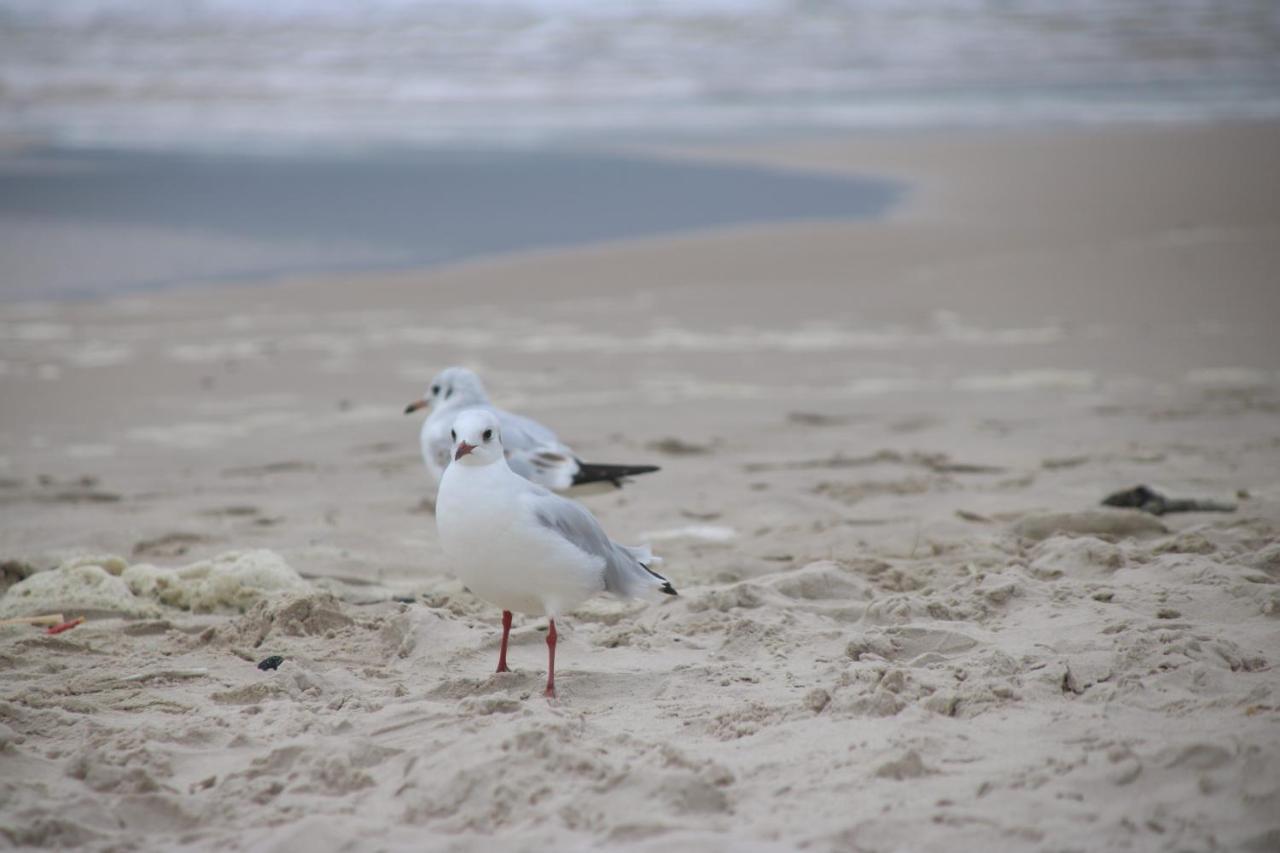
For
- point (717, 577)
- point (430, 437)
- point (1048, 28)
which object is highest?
point (1048, 28)

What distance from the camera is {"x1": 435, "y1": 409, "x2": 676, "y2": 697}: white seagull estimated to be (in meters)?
3.91

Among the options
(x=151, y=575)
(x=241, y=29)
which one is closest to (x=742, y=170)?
(x=151, y=575)

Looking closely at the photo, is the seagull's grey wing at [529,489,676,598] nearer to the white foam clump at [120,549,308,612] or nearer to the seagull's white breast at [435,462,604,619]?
the seagull's white breast at [435,462,604,619]

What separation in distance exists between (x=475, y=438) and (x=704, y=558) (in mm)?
1695

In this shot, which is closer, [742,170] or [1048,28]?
[742,170]

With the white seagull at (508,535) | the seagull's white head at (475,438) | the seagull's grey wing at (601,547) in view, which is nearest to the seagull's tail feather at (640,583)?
the seagull's grey wing at (601,547)

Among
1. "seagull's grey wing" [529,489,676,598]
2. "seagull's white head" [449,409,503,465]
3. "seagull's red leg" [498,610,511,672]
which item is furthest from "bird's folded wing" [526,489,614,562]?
"seagull's red leg" [498,610,511,672]

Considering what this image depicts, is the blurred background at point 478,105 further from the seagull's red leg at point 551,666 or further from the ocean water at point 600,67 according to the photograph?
the seagull's red leg at point 551,666

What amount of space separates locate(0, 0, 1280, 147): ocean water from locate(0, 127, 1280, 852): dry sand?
24.4ft

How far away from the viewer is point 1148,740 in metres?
3.18

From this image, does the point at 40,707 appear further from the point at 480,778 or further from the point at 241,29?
the point at 241,29

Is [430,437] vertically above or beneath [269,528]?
above

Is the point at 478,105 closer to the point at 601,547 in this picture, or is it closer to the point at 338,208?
the point at 338,208

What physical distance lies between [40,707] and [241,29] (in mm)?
25943
